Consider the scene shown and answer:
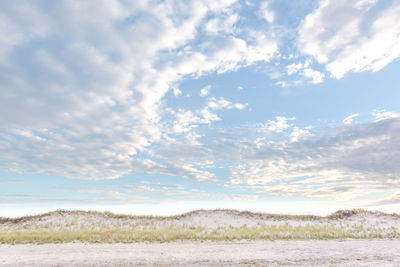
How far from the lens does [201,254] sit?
14.7 m

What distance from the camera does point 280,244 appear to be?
18156 mm

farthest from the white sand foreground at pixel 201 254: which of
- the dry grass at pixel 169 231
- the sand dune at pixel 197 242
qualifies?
the dry grass at pixel 169 231

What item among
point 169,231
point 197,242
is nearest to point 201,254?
point 197,242

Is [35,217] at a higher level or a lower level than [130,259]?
higher

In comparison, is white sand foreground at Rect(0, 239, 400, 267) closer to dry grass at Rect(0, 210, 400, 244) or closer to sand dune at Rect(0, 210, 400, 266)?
sand dune at Rect(0, 210, 400, 266)

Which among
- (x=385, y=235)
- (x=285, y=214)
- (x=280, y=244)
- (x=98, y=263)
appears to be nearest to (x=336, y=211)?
(x=285, y=214)

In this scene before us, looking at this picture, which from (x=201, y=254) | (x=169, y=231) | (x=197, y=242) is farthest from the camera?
(x=169, y=231)

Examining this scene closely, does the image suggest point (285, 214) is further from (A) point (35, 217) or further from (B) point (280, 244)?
(A) point (35, 217)

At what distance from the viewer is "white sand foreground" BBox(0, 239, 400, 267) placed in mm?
13079

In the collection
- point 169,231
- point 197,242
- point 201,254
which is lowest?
point 201,254

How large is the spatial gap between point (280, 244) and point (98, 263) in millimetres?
10886

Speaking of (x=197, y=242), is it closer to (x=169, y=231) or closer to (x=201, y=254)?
(x=169, y=231)

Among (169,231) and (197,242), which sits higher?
(169,231)

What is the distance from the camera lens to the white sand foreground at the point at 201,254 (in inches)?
515
